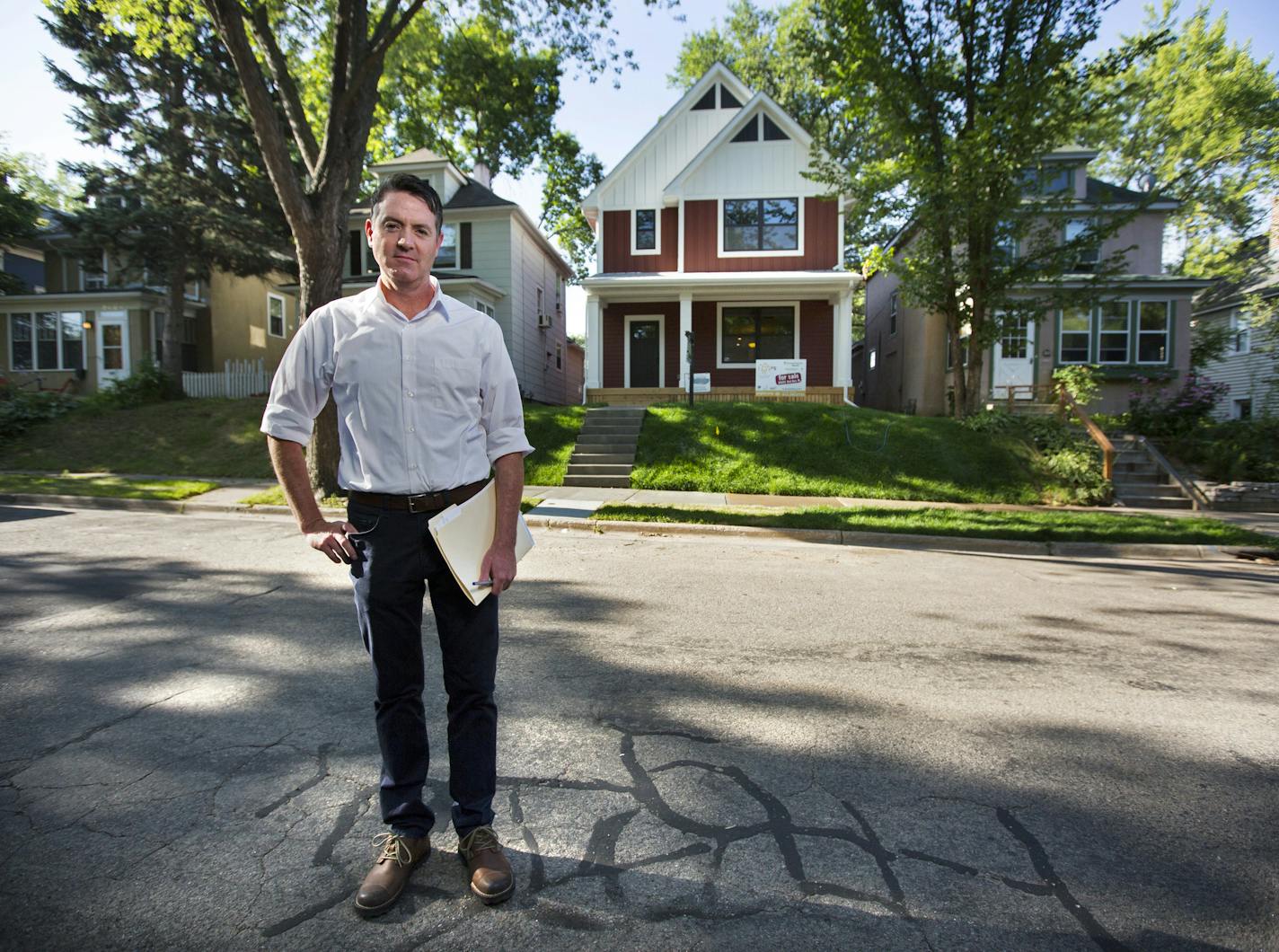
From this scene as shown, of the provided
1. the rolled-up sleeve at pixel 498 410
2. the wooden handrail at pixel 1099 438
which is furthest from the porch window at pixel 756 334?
the rolled-up sleeve at pixel 498 410

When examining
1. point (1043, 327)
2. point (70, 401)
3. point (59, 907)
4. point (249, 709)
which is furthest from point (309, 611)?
point (1043, 327)

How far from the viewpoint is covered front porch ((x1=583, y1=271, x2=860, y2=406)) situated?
828 inches

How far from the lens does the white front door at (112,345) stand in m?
25.7

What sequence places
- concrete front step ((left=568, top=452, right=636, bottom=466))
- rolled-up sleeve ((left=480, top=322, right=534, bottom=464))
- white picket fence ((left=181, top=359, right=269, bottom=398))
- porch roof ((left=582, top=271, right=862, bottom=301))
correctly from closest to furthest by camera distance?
rolled-up sleeve ((left=480, top=322, right=534, bottom=464)) → concrete front step ((left=568, top=452, right=636, bottom=466)) → porch roof ((left=582, top=271, right=862, bottom=301)) → white picket fence ((left=181, top=359, right=269, bottom=398))

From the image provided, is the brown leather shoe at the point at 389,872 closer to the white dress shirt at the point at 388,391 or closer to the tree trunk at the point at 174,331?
the white dress shirt at the point at 388,391

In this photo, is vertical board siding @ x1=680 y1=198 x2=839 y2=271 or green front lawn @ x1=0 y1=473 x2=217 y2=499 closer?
green front lawn @ x1=0 y1=473 x2=217 y2=499

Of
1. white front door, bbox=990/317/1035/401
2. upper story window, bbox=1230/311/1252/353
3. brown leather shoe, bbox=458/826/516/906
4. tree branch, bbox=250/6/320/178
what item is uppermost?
tree branch, bbox=250/6/320/178

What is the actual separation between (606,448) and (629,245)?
1028 cm

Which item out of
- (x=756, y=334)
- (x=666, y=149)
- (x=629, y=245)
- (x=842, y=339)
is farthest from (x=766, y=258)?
(x=666, y=149)

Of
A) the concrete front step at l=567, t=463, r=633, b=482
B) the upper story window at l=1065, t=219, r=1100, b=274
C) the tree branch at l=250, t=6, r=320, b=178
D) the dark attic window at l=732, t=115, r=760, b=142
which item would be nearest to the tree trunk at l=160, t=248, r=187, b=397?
the tree branch at l=250, t=6, r=320, b=178

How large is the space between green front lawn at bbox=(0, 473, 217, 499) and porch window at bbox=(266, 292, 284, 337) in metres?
16.7

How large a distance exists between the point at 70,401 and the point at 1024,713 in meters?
24.3

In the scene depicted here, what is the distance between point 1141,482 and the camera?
14461 millimetres

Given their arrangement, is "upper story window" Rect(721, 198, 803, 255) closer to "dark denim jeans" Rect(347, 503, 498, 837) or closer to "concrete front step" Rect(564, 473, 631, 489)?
"concrete front step" Rect(564, 473, 631, 489)
